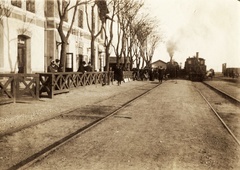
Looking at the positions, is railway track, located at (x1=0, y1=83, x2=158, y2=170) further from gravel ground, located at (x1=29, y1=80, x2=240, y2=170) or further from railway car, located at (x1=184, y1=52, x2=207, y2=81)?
railway car, located at (x1=184, y1=52, x2=207, y2=81)

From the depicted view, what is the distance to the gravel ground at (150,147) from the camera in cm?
455

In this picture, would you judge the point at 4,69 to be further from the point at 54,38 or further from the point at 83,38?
the point at 83,38

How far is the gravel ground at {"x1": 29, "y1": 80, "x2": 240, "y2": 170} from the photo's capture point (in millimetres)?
4547

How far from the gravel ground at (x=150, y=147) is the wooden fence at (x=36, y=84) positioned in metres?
4.54

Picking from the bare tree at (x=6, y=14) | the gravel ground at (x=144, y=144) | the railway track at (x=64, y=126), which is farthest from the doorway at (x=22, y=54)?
the gravel ground at (x=144, y=144)

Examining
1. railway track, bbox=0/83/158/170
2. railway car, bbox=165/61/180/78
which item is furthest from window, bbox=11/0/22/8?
railway car, bbox=165/61/180/78

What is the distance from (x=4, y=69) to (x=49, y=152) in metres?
13.1

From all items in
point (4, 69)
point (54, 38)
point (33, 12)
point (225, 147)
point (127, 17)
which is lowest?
point (225, 147)

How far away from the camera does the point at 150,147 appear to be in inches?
218

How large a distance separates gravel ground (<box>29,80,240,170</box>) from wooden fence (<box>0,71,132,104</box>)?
14.9 ft

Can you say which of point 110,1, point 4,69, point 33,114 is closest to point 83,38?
point 110,1

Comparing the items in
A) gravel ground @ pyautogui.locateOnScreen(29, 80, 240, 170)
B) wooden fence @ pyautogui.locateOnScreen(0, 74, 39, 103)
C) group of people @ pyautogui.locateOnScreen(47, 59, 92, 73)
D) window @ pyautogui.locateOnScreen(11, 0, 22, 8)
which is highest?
window @ pyautogui.locateOnScreen(11, 0, 22, 8)

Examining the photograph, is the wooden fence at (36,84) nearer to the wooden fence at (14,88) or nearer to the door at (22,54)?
the wooden fence at (14,88)

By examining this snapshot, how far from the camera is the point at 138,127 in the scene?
24.3ft
